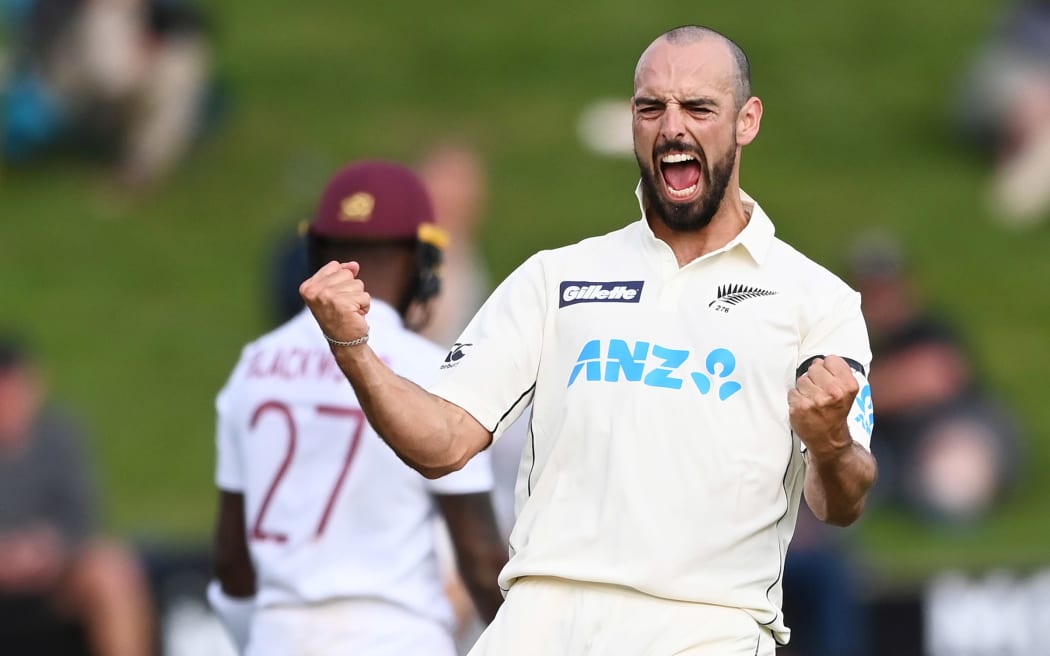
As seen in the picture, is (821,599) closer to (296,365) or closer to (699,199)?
(296,365)

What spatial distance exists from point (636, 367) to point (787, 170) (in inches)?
488

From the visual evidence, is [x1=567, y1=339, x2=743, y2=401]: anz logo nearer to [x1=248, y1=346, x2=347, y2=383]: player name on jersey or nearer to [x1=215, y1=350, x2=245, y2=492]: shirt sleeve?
[x1=248, y1=346, x2=347, y2=383]: player name on jersey

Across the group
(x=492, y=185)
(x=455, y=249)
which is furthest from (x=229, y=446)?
(x=492, y=185)

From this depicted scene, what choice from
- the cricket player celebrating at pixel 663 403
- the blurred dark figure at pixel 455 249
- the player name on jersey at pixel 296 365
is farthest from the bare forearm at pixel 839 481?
the blurred dark figure at pixel 455 249

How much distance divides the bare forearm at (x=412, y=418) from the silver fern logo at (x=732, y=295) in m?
0.58

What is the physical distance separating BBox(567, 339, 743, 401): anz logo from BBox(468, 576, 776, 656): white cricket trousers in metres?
0.45

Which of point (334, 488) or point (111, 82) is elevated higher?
point (111, 82)

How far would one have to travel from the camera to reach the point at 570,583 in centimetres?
424

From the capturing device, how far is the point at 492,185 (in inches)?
627

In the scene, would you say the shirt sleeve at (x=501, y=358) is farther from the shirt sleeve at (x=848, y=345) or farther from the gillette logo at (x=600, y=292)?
the shirt sleeve at (x=848, y=345)

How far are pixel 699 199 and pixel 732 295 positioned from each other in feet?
0.75

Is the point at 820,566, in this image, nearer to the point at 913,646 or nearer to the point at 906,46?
the point at 913,646

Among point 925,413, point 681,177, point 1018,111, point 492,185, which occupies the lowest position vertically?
point 925,413

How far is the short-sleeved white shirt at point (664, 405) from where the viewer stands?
13.7 ft
